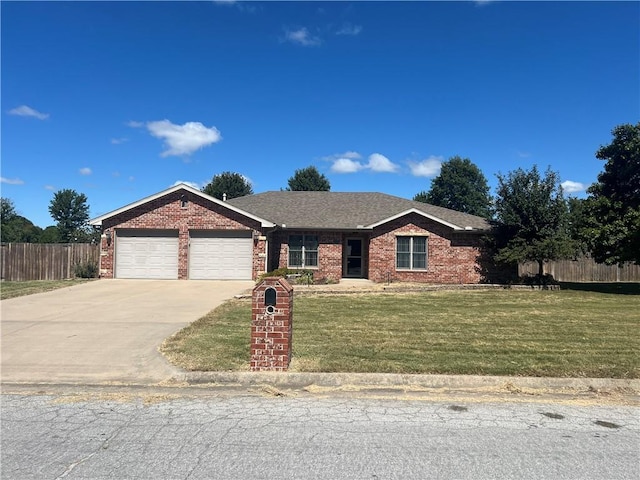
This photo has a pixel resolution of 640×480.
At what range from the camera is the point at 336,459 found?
3846 mm

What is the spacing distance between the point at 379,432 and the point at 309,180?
51967mm

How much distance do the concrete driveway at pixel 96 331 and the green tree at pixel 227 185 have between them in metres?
37.4

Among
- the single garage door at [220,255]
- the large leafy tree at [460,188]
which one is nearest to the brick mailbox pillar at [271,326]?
the single garage door at [220,255]

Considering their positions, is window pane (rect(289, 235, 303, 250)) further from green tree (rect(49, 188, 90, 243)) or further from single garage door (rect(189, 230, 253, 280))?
green tree (rect(49, 188, 90, 243))

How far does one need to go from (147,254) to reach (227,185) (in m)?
33.8

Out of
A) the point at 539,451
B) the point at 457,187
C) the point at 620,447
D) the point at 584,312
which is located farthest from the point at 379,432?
the point at 457,187

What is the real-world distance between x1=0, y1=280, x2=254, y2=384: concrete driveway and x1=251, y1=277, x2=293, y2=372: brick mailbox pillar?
1.22 metres

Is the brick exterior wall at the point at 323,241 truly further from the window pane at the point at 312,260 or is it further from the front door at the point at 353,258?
the front door at the point at 353,258

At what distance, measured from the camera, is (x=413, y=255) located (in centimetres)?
2119

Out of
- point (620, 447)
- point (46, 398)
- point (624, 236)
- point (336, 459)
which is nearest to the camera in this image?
point (336, 459)

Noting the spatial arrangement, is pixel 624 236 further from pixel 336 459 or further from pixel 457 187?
pixel 457 187

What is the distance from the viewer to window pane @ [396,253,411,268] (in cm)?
2119

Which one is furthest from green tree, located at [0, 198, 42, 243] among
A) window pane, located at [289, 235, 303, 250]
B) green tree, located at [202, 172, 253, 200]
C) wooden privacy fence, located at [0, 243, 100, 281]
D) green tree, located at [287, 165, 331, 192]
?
window pane, located at [289, 235, 303, 250]

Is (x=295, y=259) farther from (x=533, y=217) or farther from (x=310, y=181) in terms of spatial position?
(x=310, y=181)
